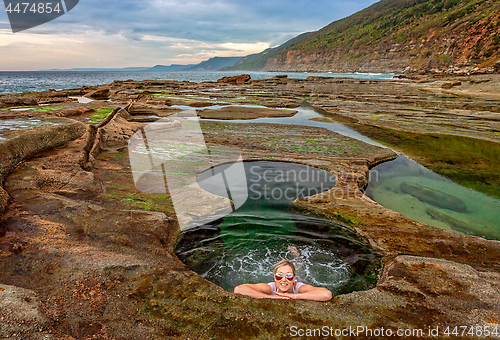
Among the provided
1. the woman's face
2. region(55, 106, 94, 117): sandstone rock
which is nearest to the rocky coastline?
the woman's face

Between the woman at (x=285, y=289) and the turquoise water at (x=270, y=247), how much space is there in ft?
1.84

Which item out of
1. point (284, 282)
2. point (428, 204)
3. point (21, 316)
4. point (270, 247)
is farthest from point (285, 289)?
point (428, 204)

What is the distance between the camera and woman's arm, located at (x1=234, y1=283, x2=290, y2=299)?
3334mm

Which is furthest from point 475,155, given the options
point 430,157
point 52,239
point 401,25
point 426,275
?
point 401,25

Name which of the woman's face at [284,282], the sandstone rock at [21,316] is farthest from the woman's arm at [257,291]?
the sandstone rock at [21,316]

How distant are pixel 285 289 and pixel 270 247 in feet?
4.69

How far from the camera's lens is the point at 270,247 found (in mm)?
4926

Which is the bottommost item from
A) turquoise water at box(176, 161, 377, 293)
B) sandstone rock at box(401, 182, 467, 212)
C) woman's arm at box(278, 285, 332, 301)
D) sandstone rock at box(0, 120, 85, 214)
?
turquoise water at box(176, 161, 377, 293)

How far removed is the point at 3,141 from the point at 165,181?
13.0 feet

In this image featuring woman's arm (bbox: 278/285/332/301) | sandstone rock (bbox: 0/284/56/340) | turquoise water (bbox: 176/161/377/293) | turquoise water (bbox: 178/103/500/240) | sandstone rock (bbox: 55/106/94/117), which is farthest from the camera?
sandstone rock (bbox: 55/106/94/117)

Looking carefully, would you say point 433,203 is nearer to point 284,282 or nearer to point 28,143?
point 284,282

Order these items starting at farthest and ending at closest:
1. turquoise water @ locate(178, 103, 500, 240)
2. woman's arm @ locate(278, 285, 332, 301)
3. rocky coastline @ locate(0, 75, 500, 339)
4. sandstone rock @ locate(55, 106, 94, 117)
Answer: sandstone rock @ locate(55, 106, 94, 117) → turquoise water @ locate(178, 103, 500, 240) → woman's arm @ locate(278, 285, 332, 301) → rocky coastline @ locate(0, 75, 500, 339)

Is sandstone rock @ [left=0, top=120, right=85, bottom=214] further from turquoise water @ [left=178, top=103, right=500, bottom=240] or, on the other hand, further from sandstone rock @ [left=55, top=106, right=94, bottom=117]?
turquoise water @ [left=178, top=103, right=500, bottom=240]

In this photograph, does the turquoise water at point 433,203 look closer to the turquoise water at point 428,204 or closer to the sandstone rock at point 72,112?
the turquoise water at point 428,204
